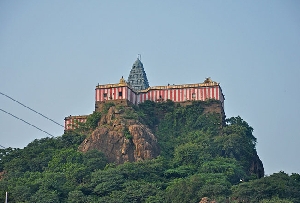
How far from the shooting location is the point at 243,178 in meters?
86.9

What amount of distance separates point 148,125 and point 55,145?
11546 mm

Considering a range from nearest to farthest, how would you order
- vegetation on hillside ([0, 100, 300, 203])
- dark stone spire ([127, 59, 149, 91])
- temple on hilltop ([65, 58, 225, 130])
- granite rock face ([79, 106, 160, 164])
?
Result: vegetation on hillside ([0, 100, 300, 203])
granite rock face ([79, 106, 160, 164])
temple on hilltop ([65, 58, 225, 130])
dark stone spire ([127, 59, 149, 91])

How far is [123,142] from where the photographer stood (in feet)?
293

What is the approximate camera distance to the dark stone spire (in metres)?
112

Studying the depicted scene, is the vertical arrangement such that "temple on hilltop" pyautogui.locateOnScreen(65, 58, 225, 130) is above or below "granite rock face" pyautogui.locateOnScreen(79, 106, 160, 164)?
above

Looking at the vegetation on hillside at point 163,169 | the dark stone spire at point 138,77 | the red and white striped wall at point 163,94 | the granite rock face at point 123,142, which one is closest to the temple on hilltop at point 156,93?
the red and white striped wall at point 163,94

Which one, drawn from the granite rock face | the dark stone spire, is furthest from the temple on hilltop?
the dark stone spire

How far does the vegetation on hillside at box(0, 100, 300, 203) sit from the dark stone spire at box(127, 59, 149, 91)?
46.3ft

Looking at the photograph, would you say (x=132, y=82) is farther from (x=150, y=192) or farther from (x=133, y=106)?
(x=150, y=192)

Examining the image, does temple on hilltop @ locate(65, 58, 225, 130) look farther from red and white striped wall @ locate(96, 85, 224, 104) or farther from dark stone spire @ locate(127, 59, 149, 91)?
Answer: dark stone spire @ locate(127, 59, 149, 91)

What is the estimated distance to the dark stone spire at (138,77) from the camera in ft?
366

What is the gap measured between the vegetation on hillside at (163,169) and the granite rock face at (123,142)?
1.62 meters

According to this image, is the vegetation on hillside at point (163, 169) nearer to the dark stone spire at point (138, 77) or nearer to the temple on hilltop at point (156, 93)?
the temple on hilltop at point (156, 93)

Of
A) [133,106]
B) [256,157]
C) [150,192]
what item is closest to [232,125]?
A: [256,157]
